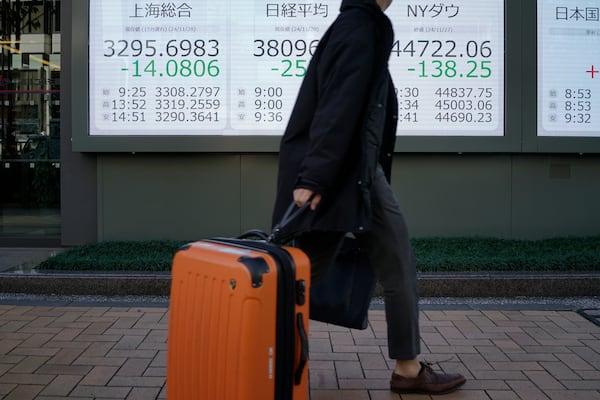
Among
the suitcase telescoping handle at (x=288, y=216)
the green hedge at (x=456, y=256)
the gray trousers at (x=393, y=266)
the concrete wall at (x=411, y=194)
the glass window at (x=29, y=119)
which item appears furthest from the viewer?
the glass window at (x=29, y=119)

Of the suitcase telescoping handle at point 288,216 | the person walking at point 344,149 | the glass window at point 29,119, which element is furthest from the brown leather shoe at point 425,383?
the glass window at point 29,119

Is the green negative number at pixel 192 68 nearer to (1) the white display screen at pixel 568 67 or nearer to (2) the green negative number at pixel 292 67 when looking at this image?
(2) the green negative number at pixel 292 67

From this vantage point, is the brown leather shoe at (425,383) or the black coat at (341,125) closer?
the black coat at (341,125)

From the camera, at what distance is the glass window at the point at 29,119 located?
7293mm

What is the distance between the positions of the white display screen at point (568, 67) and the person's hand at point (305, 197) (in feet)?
14.4

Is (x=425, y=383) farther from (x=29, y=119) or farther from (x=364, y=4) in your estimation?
(x=29, y=119)

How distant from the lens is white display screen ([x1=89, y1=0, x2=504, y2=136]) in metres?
6.25

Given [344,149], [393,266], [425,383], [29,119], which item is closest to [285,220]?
[344,149]

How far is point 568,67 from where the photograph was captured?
627 cm

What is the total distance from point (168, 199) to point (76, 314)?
2.15 meters

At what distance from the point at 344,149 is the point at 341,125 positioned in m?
0.09

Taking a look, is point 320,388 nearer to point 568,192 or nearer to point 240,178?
point 240,178

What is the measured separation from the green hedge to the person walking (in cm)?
241

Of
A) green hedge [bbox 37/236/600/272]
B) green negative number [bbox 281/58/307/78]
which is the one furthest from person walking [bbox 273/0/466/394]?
green negative number [bbox 281/58/307/78]
